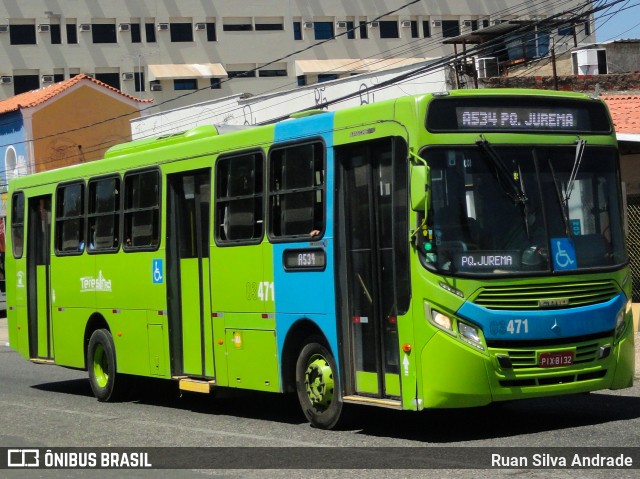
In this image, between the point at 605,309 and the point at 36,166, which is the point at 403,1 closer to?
the point at 36,166

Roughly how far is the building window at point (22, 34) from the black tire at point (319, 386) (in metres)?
62.9

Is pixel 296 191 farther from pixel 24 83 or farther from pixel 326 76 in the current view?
pixel 326 76

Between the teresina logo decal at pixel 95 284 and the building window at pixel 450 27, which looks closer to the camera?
the teresina logo decal at pixel 95 284

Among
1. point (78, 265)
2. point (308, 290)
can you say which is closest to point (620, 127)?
point (78, 265)

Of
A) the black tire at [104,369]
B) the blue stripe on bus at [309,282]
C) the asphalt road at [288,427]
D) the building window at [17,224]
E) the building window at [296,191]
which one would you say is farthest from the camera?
the building window at [17,224]

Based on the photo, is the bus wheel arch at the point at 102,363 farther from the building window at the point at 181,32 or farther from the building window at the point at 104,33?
the building window at the point at 181,32

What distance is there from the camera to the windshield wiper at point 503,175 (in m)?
11.0

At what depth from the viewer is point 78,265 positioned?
1692 centimetres

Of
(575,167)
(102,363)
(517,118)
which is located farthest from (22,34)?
(575,167)

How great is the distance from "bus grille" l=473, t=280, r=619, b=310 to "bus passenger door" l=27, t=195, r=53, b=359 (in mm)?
8900

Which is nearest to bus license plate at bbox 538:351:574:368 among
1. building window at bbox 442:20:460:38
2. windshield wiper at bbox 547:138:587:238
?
windshield wiper at bbox 547:138:587:238

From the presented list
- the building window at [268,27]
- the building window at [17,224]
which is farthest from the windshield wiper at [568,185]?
the building window at [268,27]

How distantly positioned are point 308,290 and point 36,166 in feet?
148

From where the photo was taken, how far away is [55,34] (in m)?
72.5
